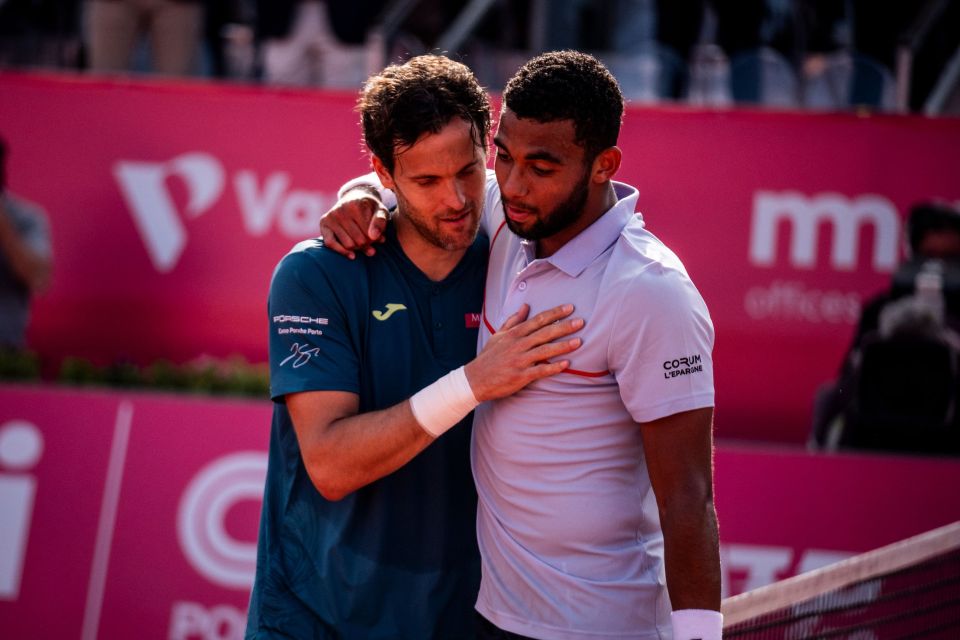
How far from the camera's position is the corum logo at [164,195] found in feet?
24.5

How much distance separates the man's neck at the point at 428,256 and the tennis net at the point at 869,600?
3.73 feet

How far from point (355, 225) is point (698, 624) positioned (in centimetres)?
140

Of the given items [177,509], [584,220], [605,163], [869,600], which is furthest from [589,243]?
[177,509]

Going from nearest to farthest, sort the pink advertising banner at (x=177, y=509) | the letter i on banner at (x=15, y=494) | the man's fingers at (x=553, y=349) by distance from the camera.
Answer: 1. the man's fingers at (x=553, y=349)
2. the pink advertising banner at (x=177, y=509)
3. the letter i on banner at (x=15, y=494)

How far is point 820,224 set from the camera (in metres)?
6.99

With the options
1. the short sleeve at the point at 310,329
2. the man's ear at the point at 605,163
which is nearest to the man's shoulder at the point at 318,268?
the short sleeve at the point at 310,329

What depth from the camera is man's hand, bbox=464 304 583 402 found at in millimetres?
2729

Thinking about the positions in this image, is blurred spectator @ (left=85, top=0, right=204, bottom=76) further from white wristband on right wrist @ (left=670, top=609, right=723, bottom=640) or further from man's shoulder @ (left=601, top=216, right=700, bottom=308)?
white wristband on right wrist @ (left=670, top=609, right=723, bottom=640)

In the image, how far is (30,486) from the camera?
6.30 meters

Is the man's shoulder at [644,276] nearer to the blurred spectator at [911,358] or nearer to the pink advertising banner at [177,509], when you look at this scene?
the pink advertising banner at [177,509]

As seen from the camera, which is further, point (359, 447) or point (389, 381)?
point (389, 381)

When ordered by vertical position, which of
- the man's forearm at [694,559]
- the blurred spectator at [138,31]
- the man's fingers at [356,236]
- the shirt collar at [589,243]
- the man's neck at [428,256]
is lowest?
the man's forearm at [694,559]

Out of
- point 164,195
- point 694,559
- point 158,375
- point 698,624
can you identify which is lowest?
point 158,375

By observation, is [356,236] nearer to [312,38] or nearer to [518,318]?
[518,318]
